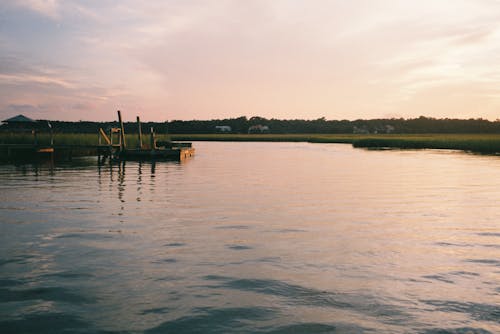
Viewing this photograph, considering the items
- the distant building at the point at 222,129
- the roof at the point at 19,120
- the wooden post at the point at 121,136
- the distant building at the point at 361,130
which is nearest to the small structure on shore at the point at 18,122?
the roof at the point at 19,120

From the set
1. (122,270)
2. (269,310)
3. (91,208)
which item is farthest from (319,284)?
(91,208)

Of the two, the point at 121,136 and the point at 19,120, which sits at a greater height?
the point at 19,120

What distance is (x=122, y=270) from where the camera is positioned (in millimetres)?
8633

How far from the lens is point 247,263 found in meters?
9.18

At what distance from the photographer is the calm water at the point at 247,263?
21.0 feet

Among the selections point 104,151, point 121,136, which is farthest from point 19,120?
point 121,136

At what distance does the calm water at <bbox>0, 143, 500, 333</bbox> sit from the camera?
6414mm

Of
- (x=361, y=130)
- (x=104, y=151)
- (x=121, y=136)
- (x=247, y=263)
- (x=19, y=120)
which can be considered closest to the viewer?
(x=247, y=263)

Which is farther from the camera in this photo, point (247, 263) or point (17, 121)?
point (17, 121)

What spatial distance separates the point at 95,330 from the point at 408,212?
12.2 m

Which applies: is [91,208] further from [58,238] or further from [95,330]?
[95,330]

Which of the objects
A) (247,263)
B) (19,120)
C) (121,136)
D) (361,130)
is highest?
(361,130)

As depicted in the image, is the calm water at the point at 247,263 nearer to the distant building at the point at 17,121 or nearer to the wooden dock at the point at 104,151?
the wooden dock at the point at 104,151

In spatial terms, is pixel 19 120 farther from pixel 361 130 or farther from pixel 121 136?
pixel 361 130
